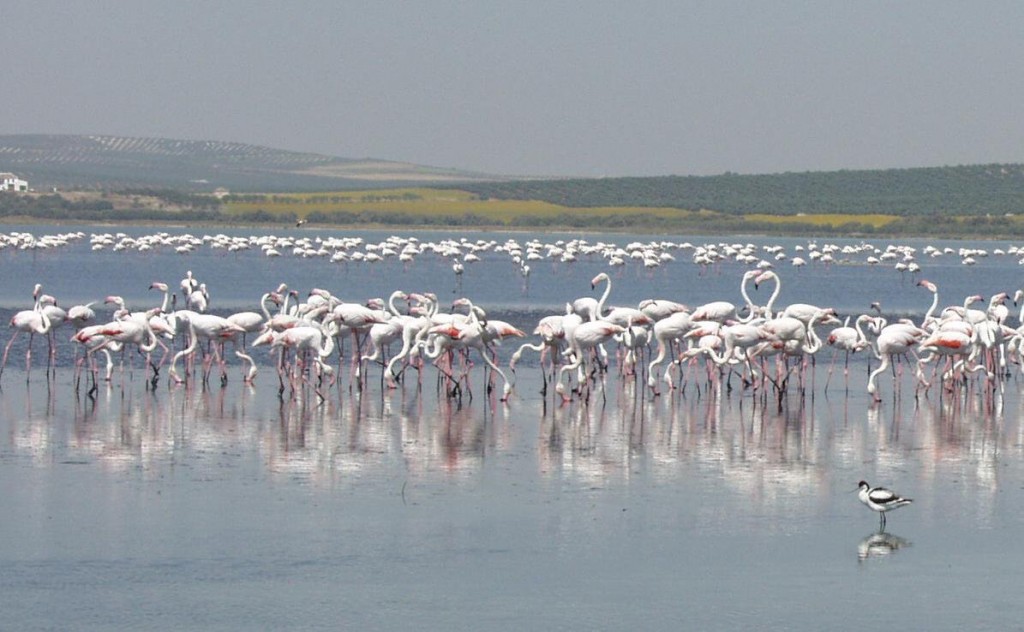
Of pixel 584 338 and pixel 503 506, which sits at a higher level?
pixel 584 338

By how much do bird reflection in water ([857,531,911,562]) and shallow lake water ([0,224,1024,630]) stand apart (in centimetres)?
3

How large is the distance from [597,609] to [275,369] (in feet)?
39.1

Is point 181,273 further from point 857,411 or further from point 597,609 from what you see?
point 597,609

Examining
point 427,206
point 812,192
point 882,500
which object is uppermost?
point 812,192

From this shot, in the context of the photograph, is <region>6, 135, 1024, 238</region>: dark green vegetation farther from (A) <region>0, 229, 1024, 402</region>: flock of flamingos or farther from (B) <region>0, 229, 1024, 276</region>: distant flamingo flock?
(A) <region>0, 229, 1024, 402</region>: flock of flamingos

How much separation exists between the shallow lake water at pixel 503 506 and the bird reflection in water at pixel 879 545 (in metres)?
0.03

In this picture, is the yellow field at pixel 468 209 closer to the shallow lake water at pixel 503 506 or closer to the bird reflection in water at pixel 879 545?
the shallow lake water at pixel 503 506

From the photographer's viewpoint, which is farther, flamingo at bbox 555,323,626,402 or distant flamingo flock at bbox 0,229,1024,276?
distant flamingo flock at bbox 0,229,1024,276

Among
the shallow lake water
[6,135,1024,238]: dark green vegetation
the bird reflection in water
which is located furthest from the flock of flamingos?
[6,135,1024,238]: dark green vegetation

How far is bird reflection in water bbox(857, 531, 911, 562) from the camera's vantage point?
10.2 m

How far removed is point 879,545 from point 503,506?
239cm

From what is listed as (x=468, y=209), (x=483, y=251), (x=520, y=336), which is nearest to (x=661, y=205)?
(x=468, y=209)

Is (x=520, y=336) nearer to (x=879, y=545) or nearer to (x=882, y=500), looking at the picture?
(x=882, y=500)

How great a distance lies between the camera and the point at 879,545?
34.3 feet
